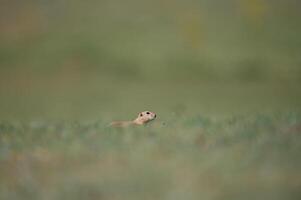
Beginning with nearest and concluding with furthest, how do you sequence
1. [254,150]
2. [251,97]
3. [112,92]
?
[254,150] < [251,97] < [112,92]

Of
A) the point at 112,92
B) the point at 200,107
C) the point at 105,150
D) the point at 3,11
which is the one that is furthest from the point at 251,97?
the point at 105,150

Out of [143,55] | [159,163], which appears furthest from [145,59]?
[159,163]

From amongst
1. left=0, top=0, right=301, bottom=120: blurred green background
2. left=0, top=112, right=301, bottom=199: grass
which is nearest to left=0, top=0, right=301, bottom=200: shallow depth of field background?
left=0, top=0, right=301, bottom=120: blurred green background

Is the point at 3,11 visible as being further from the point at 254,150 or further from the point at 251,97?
the point at 254,150

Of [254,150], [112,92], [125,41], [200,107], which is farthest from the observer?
[125,41]

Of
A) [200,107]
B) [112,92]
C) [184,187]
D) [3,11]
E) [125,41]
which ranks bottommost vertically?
[184,187]

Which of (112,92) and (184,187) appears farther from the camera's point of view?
(112,92)

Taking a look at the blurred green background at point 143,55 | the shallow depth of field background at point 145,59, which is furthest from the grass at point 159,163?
the blurred green background at point 143,55

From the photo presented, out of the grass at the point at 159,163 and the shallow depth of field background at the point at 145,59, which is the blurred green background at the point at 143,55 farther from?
the grass at the point at 159,163
